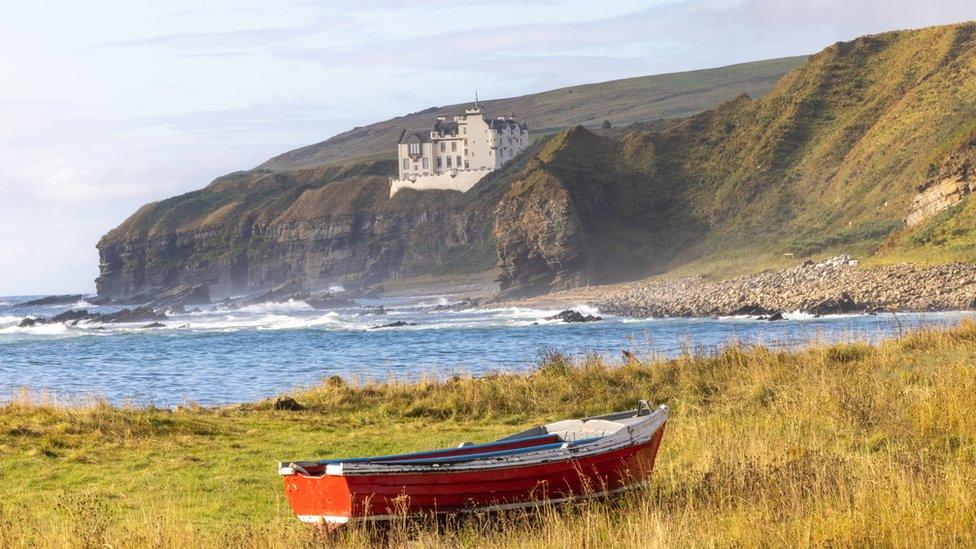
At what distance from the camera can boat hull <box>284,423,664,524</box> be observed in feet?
36.1

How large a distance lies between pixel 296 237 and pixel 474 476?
141405mm

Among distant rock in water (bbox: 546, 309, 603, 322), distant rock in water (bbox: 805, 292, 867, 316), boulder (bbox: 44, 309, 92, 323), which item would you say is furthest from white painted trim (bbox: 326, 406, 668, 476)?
boulder (bbox: 44, 309, 92, 323)

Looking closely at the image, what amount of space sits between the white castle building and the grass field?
11679cm

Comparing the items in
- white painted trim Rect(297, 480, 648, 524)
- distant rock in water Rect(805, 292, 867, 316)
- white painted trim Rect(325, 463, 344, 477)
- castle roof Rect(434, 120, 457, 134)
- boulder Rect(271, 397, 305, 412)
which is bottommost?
distant rock in water Rect(805, 292, 867, 316)

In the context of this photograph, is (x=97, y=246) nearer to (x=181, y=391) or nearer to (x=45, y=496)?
(x=181, y=391)

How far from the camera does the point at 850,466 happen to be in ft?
43.0

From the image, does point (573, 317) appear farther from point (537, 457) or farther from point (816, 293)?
point (537, 457)

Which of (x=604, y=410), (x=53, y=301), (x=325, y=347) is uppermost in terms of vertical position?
(x=604, y=410)

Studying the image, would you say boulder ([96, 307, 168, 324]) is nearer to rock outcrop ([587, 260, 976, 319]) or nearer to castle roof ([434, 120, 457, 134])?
rock outcrop ([587, 260, 976, 319])

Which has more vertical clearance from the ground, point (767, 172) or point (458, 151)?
point (458, 151)


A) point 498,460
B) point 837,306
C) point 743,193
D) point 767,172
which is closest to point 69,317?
point 743,193

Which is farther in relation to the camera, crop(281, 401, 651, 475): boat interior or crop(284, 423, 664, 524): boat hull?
crop(281, 401, 651, 475): boat interior

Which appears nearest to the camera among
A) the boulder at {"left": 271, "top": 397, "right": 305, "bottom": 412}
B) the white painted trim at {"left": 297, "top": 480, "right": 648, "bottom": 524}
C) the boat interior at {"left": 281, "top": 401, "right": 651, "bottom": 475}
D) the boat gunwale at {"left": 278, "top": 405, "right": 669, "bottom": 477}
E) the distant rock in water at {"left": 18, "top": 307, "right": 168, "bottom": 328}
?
the boat gunwale at {"left": 278, "top": 405, "right": 669, "bottom": 477}

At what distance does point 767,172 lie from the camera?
101 meters
